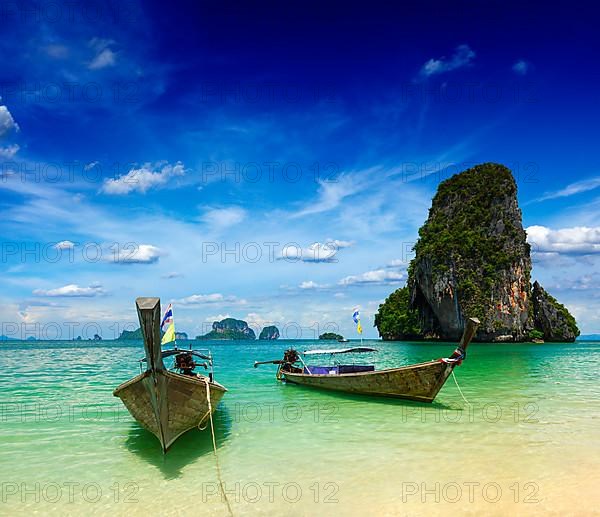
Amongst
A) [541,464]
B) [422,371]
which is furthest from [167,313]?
[541,464]

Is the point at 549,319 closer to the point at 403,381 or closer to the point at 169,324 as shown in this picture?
the point at 403,381

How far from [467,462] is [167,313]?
9.50 metres

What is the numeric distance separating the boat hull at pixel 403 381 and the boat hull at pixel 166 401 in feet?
21.1

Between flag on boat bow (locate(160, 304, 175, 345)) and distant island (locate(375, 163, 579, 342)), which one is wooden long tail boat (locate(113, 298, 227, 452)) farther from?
distant island (locate(375, 163, 579, 342))

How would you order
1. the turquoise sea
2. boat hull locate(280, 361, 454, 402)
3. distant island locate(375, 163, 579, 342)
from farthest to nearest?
distant island locate(375, 163, 579, 342) < boat hull locate(280, 361, 454, 402) < the turquoise sea

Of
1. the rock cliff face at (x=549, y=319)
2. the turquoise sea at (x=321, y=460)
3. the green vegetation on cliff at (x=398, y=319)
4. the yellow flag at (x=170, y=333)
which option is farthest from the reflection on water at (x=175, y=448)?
the rock cliff face at (x=549, y=319)

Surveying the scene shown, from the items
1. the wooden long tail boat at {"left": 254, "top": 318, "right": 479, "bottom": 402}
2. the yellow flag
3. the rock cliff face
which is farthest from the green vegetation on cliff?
the yellow flag

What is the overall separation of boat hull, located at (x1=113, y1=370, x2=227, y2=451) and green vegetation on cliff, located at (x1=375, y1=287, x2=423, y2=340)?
249 ft

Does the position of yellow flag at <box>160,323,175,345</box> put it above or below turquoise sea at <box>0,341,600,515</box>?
above

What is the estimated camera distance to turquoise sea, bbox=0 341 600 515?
21.1 feet

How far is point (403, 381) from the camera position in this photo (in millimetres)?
13461

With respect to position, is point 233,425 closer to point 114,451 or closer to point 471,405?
point 114,451

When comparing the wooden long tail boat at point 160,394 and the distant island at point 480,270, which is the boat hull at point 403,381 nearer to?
the wooden long tail boat at point 160,394

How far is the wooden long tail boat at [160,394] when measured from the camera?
287 inches
